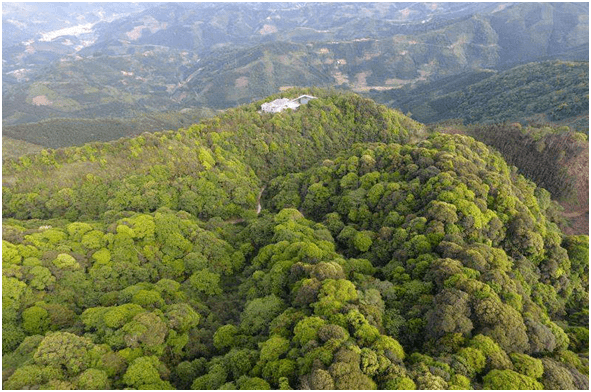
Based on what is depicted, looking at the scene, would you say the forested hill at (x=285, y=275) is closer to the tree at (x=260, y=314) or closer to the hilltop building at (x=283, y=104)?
the tree at (x=260, y=314)

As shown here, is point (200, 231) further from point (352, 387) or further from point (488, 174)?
point (488, 174)

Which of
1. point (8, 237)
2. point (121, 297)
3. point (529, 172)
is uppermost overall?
point (8, 237)

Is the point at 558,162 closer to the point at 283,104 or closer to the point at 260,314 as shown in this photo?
the point at 283,104

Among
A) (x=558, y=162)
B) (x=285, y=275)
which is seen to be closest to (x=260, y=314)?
(x=285, y=275)

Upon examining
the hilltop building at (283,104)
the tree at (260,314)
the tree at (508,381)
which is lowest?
the tree at (260,314)

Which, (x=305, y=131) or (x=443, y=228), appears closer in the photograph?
(x=443, y=228)

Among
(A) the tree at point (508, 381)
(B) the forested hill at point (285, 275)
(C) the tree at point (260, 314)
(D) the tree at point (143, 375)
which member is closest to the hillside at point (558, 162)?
(B) the forested hill at point (285, 275)

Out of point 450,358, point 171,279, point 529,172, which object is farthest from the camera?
point 529,172

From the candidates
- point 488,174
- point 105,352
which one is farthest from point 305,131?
point 105,352
